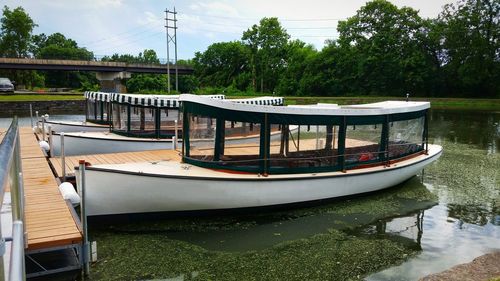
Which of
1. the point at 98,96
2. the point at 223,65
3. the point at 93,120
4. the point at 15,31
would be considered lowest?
the point at 93,120

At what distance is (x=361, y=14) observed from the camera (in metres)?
55.4

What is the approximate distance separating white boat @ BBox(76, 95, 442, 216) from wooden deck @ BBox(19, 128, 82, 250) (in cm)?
81

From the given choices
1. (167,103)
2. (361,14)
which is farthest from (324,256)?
(361,14)

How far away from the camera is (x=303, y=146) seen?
392 inches

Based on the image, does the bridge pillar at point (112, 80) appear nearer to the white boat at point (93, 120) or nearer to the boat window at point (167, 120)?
the white boat at point (93, 120)

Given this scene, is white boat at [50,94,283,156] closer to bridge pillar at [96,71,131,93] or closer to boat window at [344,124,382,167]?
boat window at [344,124,382,167]

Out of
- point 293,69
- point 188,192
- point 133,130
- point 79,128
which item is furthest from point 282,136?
point 293,69

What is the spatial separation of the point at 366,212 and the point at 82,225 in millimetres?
6324

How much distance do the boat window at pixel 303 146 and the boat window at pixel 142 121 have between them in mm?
6491

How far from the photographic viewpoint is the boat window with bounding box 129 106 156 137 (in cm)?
1456

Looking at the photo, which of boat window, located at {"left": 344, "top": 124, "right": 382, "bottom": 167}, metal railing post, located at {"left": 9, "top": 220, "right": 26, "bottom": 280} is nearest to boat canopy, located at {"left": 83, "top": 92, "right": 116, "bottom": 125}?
boat window, located at {"left": 344, "top": 124, "right": 382, "bottom": 167}

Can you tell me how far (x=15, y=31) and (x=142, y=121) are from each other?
71.1m

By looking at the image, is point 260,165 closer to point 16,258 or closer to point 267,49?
point 16,258

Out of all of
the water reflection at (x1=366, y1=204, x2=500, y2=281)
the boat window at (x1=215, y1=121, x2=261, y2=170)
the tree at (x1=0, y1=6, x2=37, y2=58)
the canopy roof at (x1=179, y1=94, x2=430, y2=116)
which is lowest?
the water reflection at (x1=366, y1=204, x2=500, y2=281)
